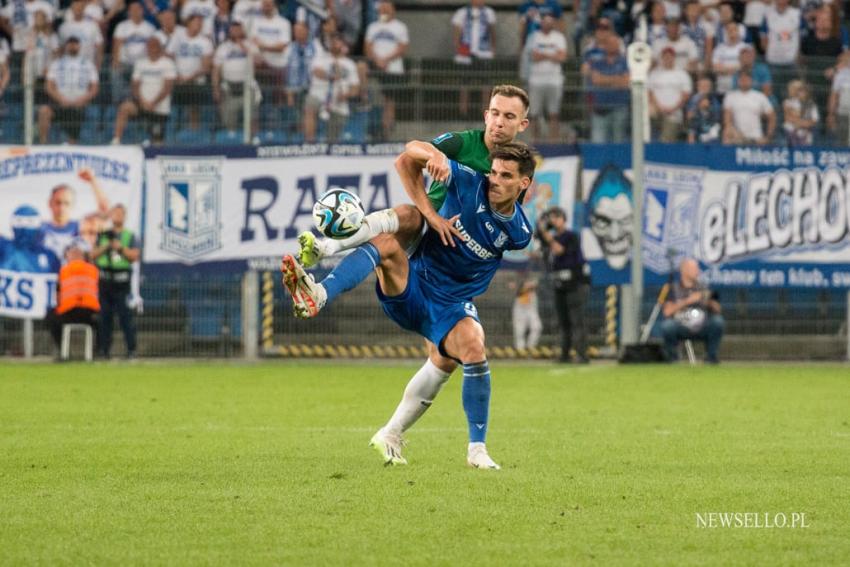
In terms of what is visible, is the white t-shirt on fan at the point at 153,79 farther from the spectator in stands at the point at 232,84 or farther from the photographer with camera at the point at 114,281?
the photographer with camera at the point at 114,281

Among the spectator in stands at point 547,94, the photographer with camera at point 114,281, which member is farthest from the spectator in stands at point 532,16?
the photographer with camera at point 114,281

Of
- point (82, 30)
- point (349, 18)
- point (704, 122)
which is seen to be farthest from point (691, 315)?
point (82, 30)

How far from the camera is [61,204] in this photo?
23656 mm

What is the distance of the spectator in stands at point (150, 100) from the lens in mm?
23000

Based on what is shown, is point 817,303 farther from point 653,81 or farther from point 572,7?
point 572,7

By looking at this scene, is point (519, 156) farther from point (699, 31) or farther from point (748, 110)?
point (699, 31)

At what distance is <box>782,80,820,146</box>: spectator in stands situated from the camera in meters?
23.5

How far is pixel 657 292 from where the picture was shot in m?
23.5

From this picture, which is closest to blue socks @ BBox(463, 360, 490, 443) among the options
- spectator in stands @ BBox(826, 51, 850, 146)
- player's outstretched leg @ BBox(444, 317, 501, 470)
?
player's outstretched leg @ BBox(444, 317, 501, 470)

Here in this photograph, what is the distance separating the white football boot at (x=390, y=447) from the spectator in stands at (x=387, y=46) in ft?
44.1

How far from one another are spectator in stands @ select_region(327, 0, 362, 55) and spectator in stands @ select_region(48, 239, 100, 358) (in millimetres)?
6221

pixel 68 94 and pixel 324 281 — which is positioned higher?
pixel 68 94
